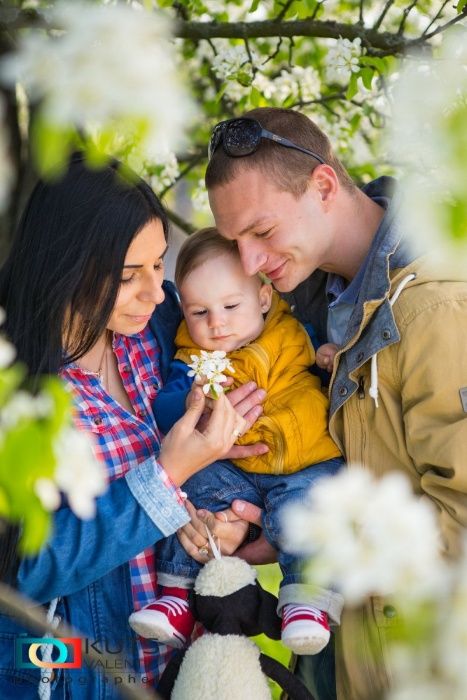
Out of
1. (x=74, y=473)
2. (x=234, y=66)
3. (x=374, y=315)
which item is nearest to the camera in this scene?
(x=74, y=473)

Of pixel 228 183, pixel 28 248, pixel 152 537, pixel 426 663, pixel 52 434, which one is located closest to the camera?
pixel 52 434

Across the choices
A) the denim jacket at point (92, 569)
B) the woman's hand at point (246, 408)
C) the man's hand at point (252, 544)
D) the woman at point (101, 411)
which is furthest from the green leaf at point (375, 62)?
the denim jacket at point (92, 569)

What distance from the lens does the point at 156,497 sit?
2.55 m

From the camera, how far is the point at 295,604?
2615 mm

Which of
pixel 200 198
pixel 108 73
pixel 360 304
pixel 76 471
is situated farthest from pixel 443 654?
pixel 200 198

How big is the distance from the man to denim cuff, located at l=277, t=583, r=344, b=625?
0.08 metres

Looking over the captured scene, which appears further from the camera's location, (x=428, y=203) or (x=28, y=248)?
(x=28, y=248)

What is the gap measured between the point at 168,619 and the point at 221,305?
39.1 inches

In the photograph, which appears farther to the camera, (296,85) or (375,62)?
(296,85)

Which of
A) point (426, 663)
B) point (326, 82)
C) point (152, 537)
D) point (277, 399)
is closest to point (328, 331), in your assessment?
point (277, 399)

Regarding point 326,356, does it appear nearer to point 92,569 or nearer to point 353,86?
point 92,569

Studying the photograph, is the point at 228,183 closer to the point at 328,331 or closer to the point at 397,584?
the point at 328,331

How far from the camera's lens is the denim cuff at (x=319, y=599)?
2594 mm

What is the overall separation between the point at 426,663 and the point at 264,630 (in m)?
1.43
